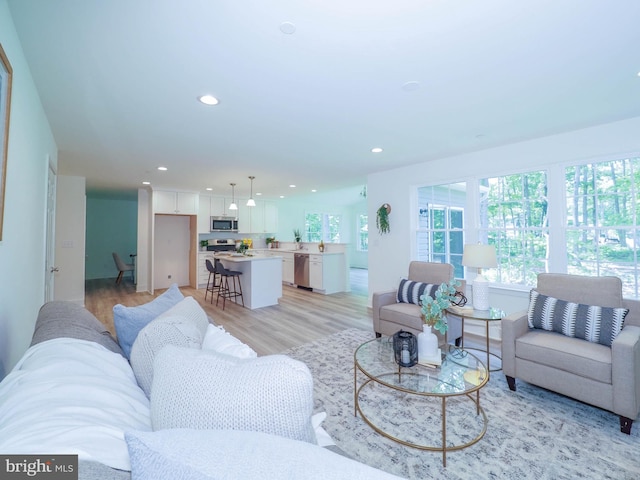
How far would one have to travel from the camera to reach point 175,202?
22.0 ft

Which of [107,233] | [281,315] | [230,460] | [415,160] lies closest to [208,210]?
[107,233]

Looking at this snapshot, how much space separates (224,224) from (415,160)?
5.19 metres

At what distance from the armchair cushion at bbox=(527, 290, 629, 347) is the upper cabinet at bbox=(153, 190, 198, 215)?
6.80 metres

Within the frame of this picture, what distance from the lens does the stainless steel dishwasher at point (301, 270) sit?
7096mm

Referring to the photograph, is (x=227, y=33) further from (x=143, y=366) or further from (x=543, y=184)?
(x=543, y=184)

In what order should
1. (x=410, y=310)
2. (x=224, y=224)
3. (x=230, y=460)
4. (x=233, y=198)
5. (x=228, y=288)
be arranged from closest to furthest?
(x=230, y=460)
(x=410, y=310)
(x=228, y=288)
(x=224, y=224)
(x=233, y=198)

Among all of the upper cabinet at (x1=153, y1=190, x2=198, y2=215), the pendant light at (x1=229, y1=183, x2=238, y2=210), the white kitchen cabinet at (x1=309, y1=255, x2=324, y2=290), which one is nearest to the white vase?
the white kitchen cabinet at (x1=309, y1=255, x2=324, y2=290)

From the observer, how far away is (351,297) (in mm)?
6277

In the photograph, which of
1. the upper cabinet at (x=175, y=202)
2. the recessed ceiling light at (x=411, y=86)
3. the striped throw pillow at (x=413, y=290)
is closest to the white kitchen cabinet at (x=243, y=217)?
the upper cabinet at (x=175, y=202)

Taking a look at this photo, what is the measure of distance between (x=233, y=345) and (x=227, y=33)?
1.67 m

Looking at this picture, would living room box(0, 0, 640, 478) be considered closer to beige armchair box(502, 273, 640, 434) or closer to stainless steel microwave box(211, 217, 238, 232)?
beige armchair box(502, 273, 640, 434)

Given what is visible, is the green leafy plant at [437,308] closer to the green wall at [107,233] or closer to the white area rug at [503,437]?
the white area rug at [503,437]

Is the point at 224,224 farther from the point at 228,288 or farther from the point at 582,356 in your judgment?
the point at 582,356

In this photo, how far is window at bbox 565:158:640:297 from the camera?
9.55ft
